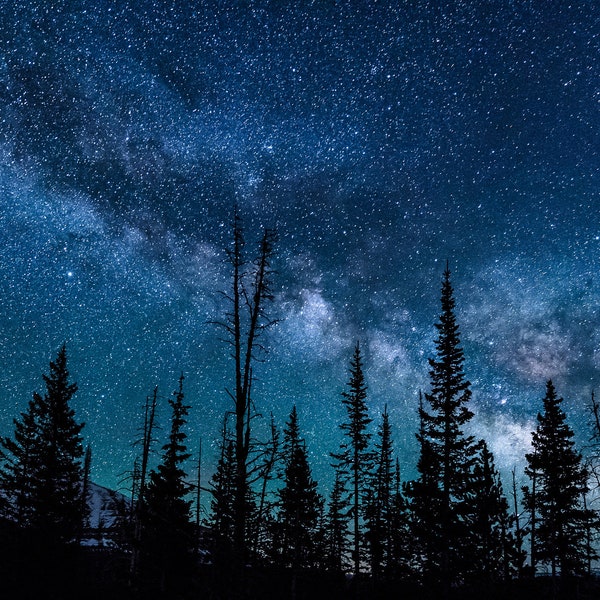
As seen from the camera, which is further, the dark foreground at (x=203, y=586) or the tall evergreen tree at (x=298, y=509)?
the tall evergreen tree at (x=298, y=509)

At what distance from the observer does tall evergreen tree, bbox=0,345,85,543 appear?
26.0 m

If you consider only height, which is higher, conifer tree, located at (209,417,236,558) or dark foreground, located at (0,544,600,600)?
conifer tree, located at (209,417,236,558)

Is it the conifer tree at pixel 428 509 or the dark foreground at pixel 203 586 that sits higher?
the conifer tree at pixel 428 509

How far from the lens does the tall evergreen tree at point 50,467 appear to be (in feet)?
85.4

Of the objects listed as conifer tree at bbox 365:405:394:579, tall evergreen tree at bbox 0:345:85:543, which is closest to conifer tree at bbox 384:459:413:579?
conifer tree at bbox 365:405:394:579

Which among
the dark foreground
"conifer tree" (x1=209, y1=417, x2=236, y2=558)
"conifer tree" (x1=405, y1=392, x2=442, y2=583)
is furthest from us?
"conifer tree" (x1=405, y1=392, x2=442, y2=583)

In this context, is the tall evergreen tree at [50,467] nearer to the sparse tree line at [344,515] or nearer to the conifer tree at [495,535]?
the sparse tree line at [344,515]

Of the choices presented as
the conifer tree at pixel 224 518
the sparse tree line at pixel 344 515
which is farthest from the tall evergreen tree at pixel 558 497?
the conifer tree at pixel 224 518

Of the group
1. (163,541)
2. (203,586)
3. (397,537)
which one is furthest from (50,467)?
(397,537)

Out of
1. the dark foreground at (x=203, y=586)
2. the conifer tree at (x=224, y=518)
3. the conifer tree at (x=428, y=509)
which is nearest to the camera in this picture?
the conifer tree at (x=224, y=518)

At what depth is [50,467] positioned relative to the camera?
2725cm

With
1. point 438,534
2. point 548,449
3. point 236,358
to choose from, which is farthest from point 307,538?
point 236,358

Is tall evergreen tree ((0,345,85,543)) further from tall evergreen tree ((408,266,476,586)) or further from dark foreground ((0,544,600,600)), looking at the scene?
tall evergreen tree ((408,266,476,586))

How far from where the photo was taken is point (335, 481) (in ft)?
165
